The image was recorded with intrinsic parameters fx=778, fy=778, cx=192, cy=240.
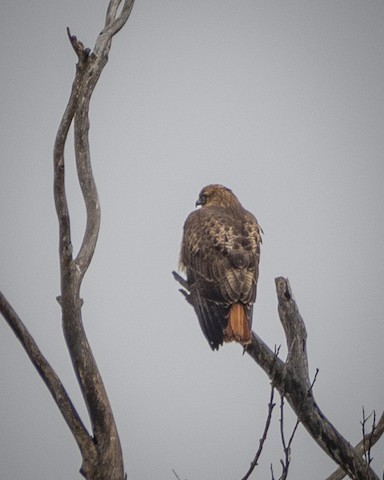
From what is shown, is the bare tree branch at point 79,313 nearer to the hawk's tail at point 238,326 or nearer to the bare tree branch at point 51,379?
the bare tree branch at point 51,379

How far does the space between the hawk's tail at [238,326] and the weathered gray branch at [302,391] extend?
0.32m

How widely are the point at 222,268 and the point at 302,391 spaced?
1582mm

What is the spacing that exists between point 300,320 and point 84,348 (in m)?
1.73

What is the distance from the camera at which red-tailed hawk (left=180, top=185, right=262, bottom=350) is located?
6441mm

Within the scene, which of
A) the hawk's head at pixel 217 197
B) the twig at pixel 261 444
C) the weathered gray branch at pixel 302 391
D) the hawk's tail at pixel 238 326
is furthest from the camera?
the hawk's head at pixel 217 197

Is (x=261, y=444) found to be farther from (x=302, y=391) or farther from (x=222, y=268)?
(x=222, y=268)

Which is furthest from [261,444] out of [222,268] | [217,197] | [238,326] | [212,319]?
[217,197]

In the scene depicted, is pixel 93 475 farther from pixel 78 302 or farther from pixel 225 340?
pixel 225 340

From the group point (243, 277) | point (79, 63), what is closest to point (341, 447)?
point (243, 277)

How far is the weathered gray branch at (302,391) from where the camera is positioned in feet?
18.5

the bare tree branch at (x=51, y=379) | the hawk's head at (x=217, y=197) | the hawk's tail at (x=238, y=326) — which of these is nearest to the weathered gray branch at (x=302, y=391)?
the hawk's tail at (x=238, y=326)

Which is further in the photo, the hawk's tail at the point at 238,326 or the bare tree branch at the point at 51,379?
the hawk's tail at the point at 238,326

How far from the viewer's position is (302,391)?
5758 millimetres

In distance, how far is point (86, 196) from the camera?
591 cm
